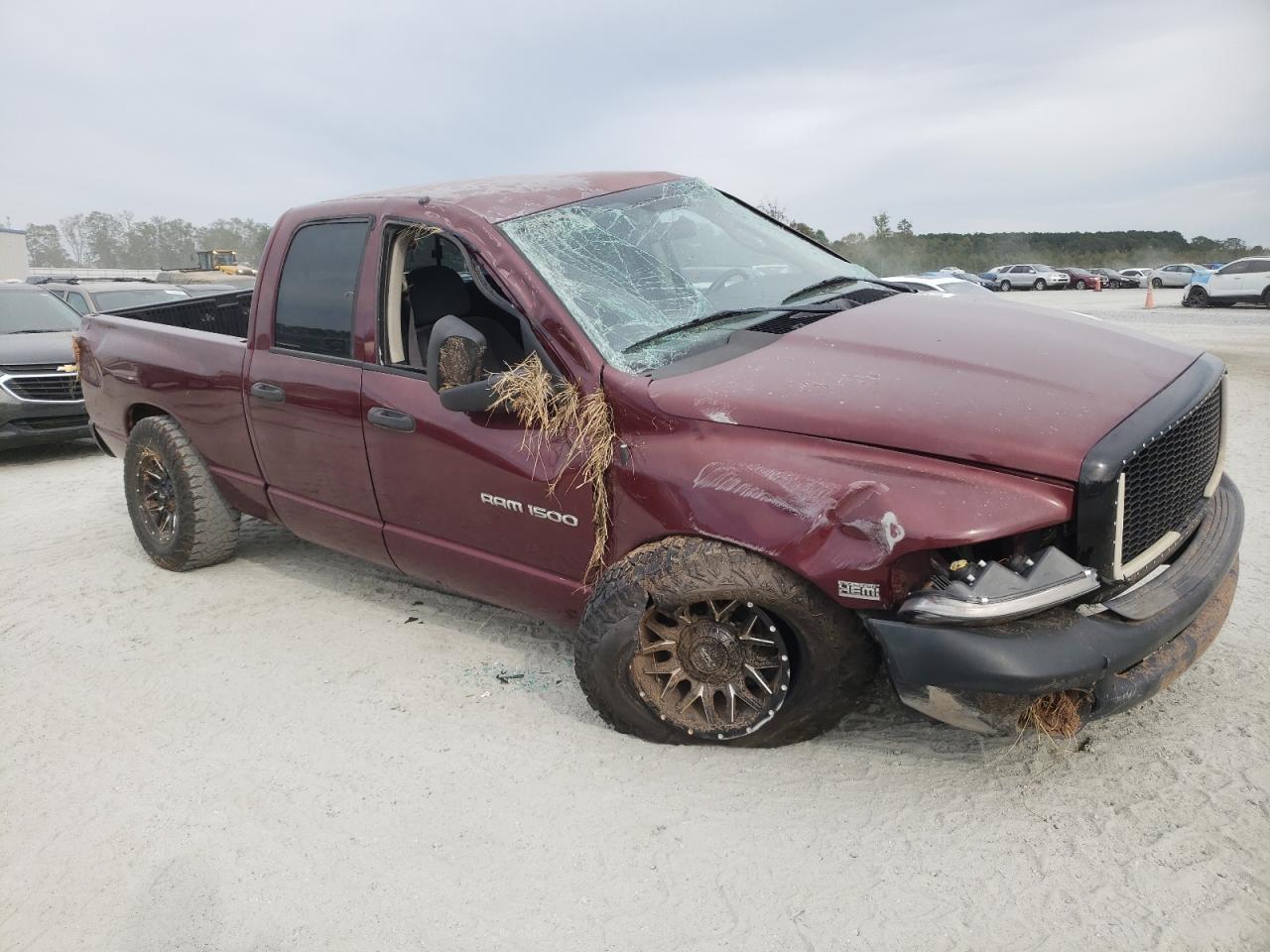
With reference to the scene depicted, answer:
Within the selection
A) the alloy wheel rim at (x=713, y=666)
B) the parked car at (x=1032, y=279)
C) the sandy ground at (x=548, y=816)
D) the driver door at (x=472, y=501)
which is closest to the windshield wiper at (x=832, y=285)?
the driver door at (x=472, y=501)

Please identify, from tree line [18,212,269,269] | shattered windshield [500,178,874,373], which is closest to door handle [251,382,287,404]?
shattered windshield [500,178,874,373]

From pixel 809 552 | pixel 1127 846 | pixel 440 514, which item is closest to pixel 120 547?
pixel 440 514

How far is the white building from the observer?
148 feet

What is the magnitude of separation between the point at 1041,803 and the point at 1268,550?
8.84ft

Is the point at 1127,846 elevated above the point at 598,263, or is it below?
below

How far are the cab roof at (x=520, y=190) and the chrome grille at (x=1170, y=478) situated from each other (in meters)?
2.26

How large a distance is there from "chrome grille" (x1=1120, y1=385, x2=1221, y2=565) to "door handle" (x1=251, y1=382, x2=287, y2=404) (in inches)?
128

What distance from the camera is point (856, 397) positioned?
2.58 m

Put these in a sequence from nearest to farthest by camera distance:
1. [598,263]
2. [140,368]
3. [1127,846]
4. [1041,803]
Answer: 1. [1127,846]
2. [1041,803]
3. [598,263]
4. [140,368]

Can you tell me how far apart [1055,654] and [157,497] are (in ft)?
15.2

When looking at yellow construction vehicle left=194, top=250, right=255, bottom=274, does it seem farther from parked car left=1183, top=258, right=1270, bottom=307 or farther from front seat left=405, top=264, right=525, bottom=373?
front seat left=405, top=264, right=525, bottom=373

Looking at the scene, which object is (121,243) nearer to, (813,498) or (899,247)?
(899,247)

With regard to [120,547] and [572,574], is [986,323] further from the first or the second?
[120,547]

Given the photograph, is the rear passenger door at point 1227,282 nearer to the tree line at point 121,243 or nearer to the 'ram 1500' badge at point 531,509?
the 'ram 1500' badge at point 531,509
